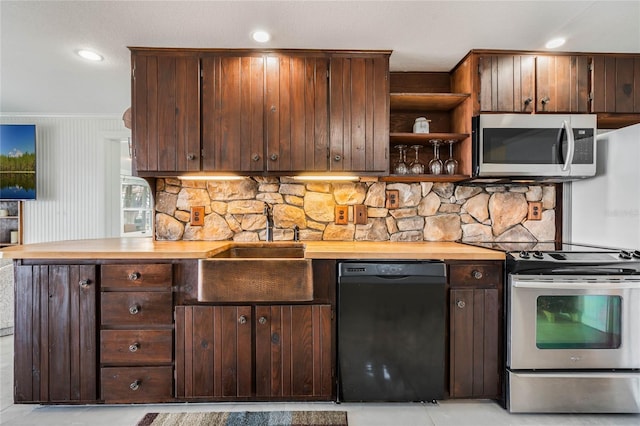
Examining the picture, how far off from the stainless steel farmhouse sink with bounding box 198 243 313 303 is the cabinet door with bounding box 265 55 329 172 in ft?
2.49

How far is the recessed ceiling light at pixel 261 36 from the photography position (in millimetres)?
1942

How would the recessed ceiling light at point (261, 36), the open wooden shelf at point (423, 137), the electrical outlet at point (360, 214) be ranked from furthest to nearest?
the electrical outlet at point (360, 214) < the open wooden shelf at point (423, 137) < the recessed ceiling light at point (261, 36)

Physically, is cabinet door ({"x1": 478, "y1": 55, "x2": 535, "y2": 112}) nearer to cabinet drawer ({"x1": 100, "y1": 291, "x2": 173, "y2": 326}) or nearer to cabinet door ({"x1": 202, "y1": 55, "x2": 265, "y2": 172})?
cabinet door ({"x1": 202, "y1": 55, "x2": 265, "y2": 172})

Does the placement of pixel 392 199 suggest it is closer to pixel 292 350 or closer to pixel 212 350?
pixel 292 350

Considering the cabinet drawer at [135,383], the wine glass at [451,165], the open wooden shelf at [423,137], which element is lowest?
the cabinet drawer at [135,383]

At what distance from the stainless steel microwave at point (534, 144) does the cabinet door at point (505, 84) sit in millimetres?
109

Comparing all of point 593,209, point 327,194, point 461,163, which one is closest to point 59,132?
point 327,194

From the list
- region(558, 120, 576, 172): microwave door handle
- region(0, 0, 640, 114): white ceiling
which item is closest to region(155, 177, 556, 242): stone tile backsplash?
region(558, 120, 576, 172): microwave door handle

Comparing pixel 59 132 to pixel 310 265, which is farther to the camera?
pixel 59 132

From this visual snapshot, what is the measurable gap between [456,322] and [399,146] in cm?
126

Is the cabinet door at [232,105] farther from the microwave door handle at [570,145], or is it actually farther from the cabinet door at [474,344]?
the microwave door handle at [570,145]

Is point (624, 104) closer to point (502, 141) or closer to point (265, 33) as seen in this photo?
point (502, 141)

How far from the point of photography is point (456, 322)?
1.80 meters

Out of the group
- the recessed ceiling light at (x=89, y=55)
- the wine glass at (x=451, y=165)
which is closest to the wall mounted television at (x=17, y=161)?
the recessed ceiling light at (x=89, y=55)
